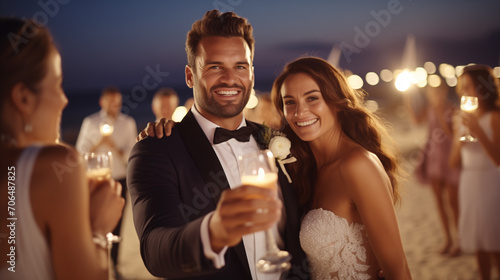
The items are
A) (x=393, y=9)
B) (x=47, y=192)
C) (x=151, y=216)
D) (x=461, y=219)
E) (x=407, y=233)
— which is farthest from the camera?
(x=407, y=233)

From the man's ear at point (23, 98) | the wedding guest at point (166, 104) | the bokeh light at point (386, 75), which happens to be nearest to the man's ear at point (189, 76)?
the man's ear at point (23, 98)

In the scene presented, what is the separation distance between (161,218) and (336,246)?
146 centimetres

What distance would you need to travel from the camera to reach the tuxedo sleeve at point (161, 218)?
59.6 inches

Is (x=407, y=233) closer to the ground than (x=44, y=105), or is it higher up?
closer to the ground

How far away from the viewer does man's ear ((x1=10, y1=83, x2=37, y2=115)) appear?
4.36 feet

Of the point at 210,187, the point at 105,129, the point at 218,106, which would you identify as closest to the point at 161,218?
the point at 210,187

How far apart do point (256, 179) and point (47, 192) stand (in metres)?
0.84

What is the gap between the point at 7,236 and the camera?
4.58ft

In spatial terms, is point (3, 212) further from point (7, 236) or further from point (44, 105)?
point (44, 105)

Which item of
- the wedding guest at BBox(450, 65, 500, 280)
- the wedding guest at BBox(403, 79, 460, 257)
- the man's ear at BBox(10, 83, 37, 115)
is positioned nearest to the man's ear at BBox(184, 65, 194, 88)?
the man's ear at BBox(10, 83, 37, 115)

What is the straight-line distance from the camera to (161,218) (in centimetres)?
186

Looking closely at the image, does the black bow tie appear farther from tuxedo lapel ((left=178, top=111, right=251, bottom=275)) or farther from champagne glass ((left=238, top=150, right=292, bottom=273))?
champagne glass ((left=238, top=150, right=292, bottom=273))

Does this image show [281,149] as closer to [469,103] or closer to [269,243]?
[269,243]

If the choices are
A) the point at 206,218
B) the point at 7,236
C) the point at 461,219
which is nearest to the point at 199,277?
the point at 206,218
